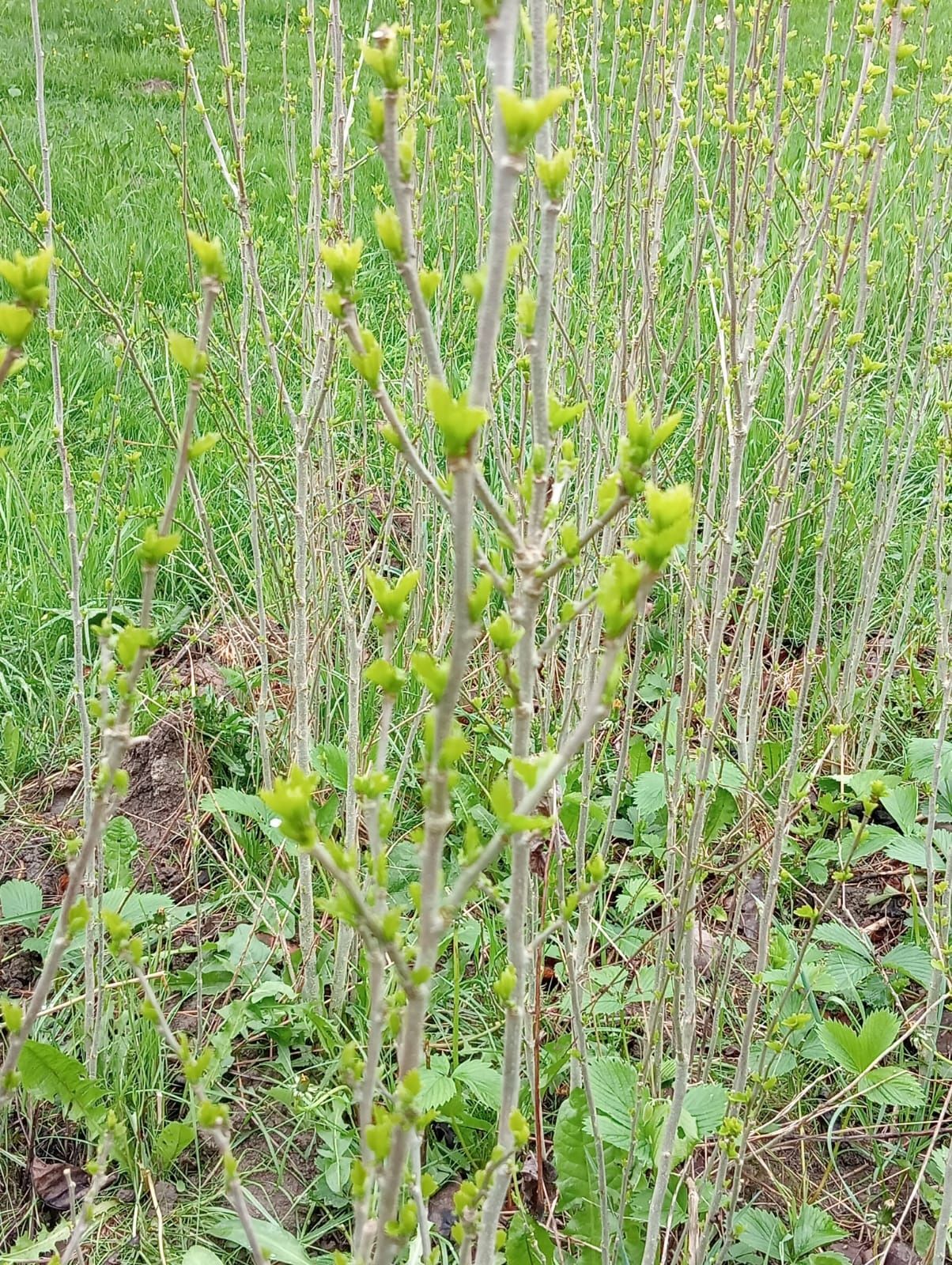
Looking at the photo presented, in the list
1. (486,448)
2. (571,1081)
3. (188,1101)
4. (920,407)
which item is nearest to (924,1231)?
(571,1081)

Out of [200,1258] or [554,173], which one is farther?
[200,1258]

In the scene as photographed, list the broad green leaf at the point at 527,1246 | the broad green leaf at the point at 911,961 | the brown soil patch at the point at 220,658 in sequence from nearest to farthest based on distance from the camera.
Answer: the broad green leaf at the point at 527,1246 < the broad green leaf at the point at 911,961 < the brown soil patch at the point at 220,658

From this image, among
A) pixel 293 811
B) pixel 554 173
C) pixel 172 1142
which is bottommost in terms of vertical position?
pixel 172 1142

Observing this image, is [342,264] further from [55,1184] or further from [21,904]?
[21,904]

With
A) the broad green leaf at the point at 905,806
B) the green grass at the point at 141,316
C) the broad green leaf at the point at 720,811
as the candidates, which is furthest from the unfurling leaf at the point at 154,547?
the broad green leaf at the point at 905,806

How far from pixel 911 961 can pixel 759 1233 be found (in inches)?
26.9

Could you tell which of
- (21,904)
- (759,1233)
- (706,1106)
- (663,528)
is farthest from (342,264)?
(21,904)

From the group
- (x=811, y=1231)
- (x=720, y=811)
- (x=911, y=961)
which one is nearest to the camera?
(x=811, y=1231)

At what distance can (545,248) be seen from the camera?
0.91 meters

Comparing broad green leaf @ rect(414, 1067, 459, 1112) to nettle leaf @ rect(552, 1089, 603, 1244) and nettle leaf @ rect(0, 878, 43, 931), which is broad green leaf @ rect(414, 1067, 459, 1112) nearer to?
nettle leaf @ rect(552, 1089, 603, 1244)

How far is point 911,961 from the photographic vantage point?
2.26 m

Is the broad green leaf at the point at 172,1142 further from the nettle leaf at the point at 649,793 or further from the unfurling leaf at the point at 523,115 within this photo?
the unfurling leaf at the point at 523,115

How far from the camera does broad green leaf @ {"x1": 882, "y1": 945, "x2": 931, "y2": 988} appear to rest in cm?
223

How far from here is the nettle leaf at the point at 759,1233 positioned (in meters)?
1.81
